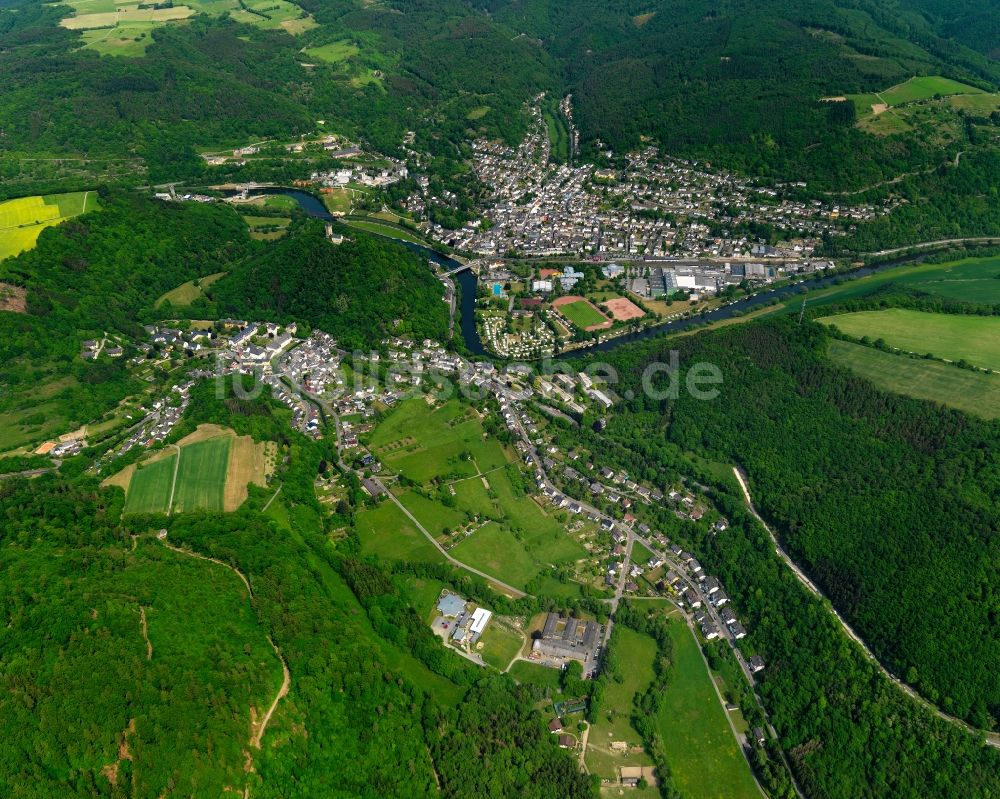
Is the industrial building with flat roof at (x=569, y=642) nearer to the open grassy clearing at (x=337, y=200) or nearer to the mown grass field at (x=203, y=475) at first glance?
the mown grass field at (x=203, y=475)

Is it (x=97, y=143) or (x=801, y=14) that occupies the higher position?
(x=801, y=14)

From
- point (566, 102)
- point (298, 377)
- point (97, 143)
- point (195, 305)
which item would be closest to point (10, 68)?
point (97, 143)

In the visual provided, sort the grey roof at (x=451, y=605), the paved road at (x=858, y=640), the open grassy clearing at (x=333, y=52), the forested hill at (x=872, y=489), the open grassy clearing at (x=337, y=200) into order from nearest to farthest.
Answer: the paved road at (x=858, y=640), the forested hill at (x=872, y=489), the grey roof at (x=451, y=605), the open grassy clearing at (x=337, y=200), the open grassy clearing at (x=333, y=52)

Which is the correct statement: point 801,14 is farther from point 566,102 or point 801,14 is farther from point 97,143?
point 97,143

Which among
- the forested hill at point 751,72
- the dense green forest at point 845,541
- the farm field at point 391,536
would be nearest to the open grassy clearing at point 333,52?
the forested hill at point 751,72

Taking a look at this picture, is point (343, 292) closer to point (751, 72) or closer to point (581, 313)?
point (581, 313)
